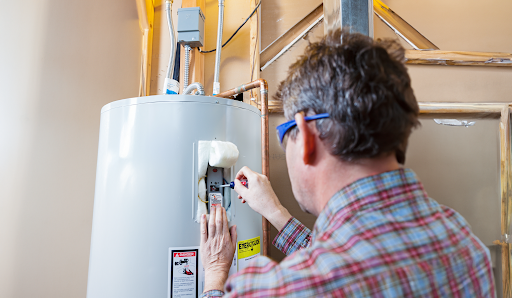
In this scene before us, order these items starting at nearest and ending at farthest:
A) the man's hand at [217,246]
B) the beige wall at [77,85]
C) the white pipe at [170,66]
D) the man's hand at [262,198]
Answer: the man's hand at [217,246]
the man's hand at [262,198]
the beige wall at [77,85]
the white pipe at [170,66]

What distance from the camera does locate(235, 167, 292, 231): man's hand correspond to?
1.06 metres

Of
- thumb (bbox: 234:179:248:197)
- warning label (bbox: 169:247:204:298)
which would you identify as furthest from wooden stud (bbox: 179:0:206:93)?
warning label (bbox: 169:247:204:298)

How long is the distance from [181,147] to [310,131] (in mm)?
545

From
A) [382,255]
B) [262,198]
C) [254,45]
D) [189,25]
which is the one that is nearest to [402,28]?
[254,45]

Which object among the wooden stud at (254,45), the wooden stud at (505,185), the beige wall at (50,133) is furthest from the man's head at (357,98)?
the wooden stud at (505,185)

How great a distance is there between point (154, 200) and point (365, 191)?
0.69m

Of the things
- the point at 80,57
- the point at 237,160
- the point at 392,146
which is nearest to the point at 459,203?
the point at 237,160

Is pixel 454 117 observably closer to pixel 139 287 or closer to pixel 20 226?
pixel 139 287

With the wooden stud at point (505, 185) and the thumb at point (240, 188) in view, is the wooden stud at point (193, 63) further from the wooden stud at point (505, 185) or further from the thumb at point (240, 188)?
the wooden stud at point (505, 185)

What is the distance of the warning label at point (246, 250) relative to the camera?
111cm

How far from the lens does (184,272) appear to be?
40.0 inches

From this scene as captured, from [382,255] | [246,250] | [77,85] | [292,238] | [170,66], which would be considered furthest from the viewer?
[170,66]

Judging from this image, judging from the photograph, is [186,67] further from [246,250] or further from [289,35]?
[246,250]

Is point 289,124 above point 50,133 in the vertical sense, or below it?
below
